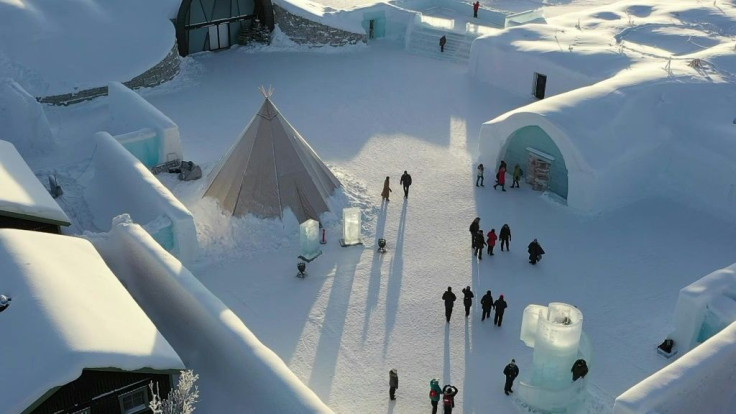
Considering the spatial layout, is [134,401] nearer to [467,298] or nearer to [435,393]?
[435,393]

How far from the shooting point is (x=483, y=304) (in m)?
18.1

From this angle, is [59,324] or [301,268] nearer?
[59,324]

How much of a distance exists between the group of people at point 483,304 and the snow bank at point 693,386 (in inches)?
181

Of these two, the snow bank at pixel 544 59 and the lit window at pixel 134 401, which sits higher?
the snow bank at pixel 544 59

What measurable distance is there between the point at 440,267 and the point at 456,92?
40.8ft

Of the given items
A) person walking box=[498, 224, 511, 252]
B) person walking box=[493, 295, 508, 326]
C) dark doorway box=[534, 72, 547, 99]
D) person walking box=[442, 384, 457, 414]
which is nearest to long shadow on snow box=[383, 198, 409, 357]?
person walking box=[442, 384, 457, 414]

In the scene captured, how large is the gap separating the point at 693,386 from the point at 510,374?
343 cm

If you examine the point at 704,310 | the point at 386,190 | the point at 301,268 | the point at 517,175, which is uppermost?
the point at 704,310

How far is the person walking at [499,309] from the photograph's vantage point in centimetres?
1778

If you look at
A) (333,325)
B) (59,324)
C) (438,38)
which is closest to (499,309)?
(333,325)

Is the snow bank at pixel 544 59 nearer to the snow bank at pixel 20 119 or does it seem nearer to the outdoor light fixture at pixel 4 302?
the snow bank at pixel 20 119

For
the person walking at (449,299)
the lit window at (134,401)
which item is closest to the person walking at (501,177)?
the person walking at (449,299)

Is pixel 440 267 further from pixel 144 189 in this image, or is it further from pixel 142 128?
pixel 142 128

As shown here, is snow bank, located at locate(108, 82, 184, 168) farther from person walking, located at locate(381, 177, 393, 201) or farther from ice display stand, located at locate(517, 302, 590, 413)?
ice display stand, located at locate(517, 302, 590, 413)
